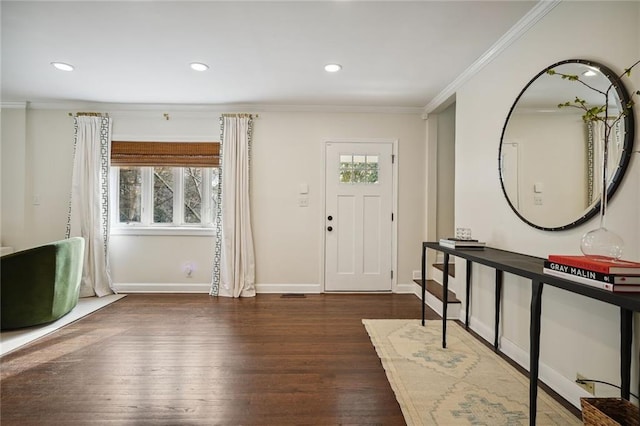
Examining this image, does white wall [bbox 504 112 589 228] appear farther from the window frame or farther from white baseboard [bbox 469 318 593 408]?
the window frame

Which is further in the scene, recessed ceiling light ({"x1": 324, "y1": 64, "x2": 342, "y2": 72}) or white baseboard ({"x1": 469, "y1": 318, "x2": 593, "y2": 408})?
recessed ceiling light ({"x1": 324, "y1": 64, "x2": 342, "y2": 72})

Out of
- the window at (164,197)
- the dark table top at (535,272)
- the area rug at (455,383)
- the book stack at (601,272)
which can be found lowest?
the area rug at (455,383)

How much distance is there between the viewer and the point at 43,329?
114 inches

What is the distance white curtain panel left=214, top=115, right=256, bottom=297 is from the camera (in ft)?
13.3

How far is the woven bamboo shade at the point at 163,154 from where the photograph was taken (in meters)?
4.13

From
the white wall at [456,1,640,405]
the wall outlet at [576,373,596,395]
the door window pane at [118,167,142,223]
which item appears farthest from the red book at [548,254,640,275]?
the door window pane at [118,167,142,223]

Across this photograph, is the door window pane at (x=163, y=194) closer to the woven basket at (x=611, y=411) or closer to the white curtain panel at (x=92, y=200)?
the white curtain panel at (x=92, y=200)

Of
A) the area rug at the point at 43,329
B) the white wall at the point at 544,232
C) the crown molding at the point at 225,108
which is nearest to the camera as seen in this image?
the white wall at the point at 544,232

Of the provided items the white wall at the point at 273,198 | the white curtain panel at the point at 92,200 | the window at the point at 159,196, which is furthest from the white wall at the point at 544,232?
the white curtain panel at the point at 92,200

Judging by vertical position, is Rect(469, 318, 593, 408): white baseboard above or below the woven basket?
below

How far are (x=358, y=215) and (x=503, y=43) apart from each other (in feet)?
7.86

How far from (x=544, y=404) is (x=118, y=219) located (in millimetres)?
4803

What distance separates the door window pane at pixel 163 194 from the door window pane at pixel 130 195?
0.22m

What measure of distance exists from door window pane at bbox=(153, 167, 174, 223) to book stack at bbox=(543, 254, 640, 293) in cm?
424
